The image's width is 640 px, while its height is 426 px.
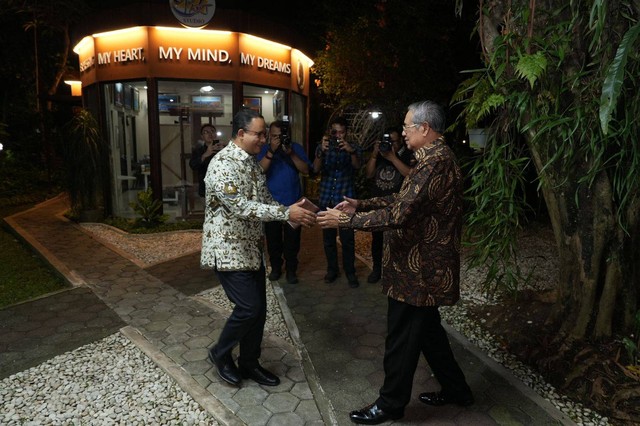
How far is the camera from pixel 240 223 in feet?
10.8

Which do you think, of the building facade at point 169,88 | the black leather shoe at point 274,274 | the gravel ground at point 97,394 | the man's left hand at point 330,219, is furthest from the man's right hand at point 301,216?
the building facade at point 169,88

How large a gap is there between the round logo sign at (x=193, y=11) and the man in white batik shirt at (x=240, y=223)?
262 inches

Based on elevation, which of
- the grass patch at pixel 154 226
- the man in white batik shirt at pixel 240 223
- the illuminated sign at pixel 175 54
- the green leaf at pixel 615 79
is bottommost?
the grass patch at pixel 154 226

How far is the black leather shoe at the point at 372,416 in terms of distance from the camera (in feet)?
9.87

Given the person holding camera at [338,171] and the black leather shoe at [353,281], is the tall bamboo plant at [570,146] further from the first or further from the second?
the black leather shoe at [353,281]

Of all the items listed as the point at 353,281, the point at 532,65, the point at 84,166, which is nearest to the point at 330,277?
the point at 353,281

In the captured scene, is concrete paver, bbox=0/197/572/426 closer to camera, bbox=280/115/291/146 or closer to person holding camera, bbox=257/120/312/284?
person holding camera, bbox=257/120/312/284

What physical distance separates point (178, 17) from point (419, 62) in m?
5.81

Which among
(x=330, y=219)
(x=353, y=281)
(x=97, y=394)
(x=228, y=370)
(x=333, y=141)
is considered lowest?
(x=97, y=394)

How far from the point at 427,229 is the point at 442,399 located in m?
1.30

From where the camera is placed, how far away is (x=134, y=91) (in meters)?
9.76

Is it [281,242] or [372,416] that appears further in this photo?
[281,242]

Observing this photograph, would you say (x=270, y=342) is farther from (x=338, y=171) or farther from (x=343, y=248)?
(x=338, y=171)

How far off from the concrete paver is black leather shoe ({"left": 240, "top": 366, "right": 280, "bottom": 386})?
60 mm
